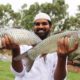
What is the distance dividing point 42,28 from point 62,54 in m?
0.60

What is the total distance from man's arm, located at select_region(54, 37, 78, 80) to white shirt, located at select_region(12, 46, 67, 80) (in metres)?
0.12

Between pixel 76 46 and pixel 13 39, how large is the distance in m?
0.68

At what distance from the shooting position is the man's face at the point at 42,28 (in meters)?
3.82

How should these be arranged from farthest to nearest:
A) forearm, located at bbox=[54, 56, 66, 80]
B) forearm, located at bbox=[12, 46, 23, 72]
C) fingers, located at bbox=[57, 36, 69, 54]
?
forearm, located at bbox=[12, 46, 23, 72] < forearm, located at bbox=[54, 56, 66, 80] < fingers, located at bbox=[57, 36, 69, 54]

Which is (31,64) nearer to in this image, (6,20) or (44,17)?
(44,17)

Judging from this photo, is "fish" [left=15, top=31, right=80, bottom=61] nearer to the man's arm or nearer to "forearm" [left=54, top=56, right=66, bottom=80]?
the man's arm

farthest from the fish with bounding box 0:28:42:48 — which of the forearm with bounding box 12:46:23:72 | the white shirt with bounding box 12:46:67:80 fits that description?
the white shirt with bounding box 12:46:67:80

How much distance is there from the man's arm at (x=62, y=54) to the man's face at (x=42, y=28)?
1.35 feet

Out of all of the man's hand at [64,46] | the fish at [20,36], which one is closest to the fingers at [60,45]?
the man's hand at [64,46]

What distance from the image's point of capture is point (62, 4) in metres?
25.7

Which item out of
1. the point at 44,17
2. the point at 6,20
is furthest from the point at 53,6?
the point at 44,17

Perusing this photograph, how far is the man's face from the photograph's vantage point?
3823 millimetres

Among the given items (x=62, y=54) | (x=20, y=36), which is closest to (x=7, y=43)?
(x=20, y=36)

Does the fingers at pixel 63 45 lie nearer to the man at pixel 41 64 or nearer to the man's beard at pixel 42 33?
the man at pixel 41 64
